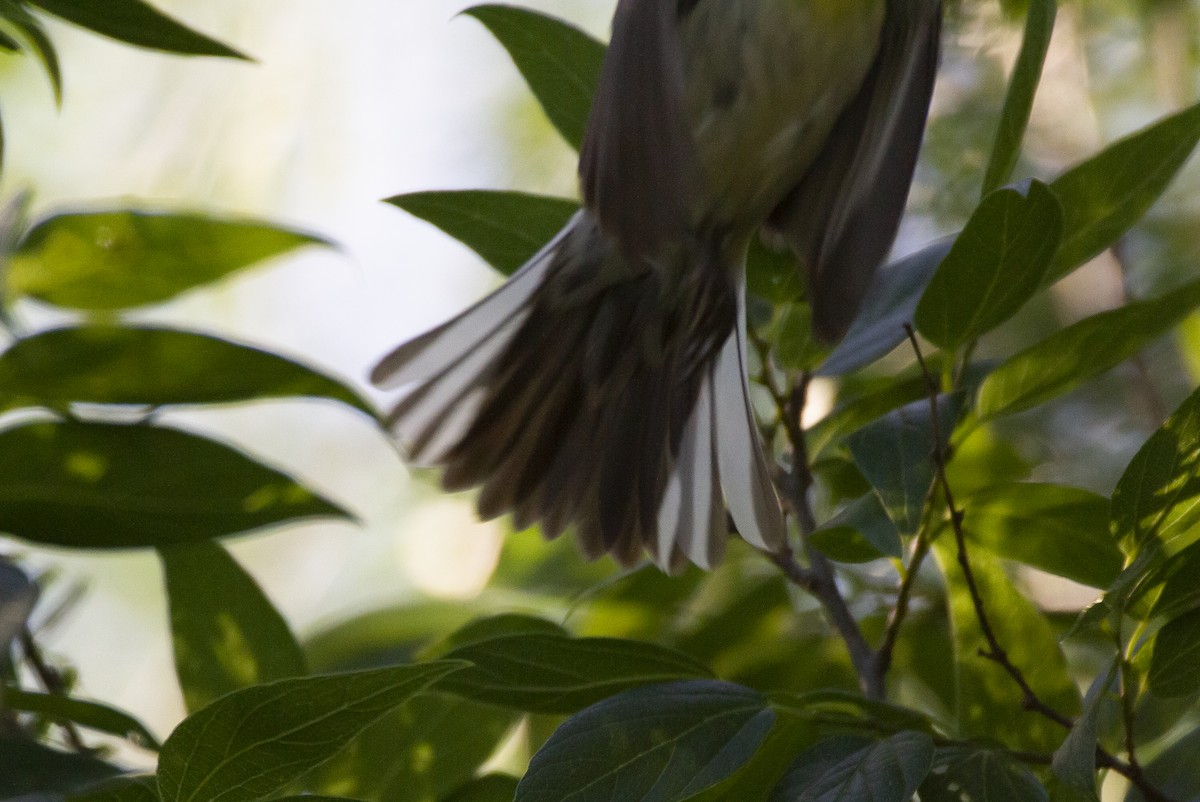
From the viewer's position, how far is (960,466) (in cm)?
132

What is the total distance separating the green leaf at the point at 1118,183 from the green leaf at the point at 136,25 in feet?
2.38

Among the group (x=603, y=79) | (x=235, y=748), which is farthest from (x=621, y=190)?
(x=235, y=748)

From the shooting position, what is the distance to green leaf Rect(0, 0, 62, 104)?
36.5 inches

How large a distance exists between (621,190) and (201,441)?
17.8 inches

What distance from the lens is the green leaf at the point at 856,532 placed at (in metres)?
0.92

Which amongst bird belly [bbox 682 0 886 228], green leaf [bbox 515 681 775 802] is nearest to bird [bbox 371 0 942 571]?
bird belly [bbox 682 0 886 228]

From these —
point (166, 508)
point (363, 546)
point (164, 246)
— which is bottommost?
point (363, 546)

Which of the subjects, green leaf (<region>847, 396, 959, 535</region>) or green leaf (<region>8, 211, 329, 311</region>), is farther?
green leaf (<region>8, 211, 329, 311</region>)

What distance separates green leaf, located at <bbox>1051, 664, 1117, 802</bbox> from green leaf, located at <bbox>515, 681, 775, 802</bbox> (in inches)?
7.5

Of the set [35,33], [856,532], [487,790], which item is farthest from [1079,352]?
[35,33]

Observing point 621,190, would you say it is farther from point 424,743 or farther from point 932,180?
point 932,180

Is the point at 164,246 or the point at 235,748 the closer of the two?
the point at 235,748

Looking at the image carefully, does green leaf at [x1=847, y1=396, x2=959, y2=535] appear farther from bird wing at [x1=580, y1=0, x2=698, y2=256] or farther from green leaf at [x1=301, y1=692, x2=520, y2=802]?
green leaf at [x1=301, y1=692, x2=520, y2=802]

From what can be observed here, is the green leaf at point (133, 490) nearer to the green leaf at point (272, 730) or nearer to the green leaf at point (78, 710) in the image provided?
the green leaf at point (78, 710)
